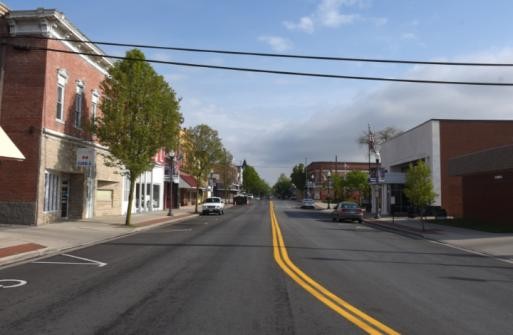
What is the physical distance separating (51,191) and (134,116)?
576 cm

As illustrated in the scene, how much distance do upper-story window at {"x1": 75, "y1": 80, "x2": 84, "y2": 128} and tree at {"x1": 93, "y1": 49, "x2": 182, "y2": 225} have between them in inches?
56.2

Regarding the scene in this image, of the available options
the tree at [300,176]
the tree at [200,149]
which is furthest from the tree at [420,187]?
the tree at [300,176]

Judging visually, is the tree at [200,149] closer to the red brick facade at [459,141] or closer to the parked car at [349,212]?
the parked car at [349,212]

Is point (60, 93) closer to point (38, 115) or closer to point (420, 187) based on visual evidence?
point (38, 115)

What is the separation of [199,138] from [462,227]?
32.6 meters

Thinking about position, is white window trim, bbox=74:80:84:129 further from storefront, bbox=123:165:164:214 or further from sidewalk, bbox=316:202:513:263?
sidewalk, bbox=316:202:513:263

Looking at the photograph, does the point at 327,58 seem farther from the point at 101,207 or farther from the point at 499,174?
the point at 101,207

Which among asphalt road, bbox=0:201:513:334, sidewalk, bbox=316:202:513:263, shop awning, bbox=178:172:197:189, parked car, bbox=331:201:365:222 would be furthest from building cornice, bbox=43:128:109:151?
shop awning, bbox=178:172:197:189

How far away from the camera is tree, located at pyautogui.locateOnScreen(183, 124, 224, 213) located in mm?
55625

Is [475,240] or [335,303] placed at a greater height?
[475,240]

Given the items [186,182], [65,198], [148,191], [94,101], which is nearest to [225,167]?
[186,182]

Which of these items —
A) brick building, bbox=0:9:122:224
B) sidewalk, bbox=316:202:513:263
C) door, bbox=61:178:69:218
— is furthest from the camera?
door, bbox=61:178:69:218

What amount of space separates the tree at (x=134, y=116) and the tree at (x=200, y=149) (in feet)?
90.1

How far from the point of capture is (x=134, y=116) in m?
27.2
